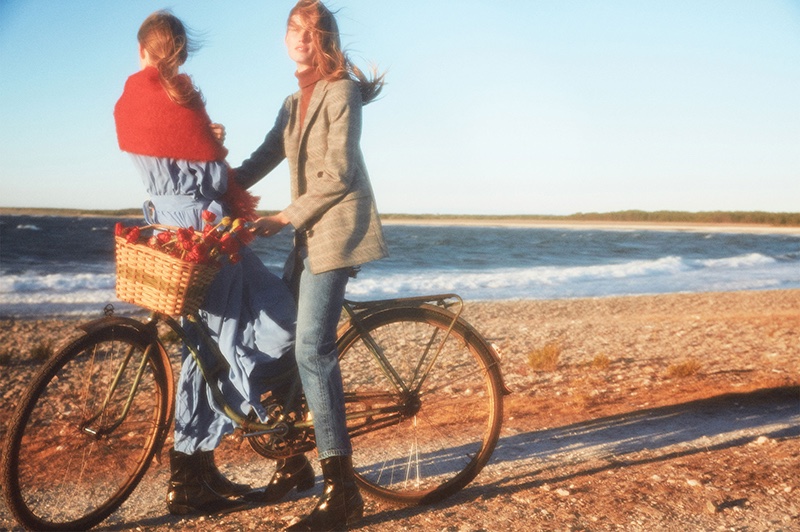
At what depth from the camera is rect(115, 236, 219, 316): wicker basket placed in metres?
2.50

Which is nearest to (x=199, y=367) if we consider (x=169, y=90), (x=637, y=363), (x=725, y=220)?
(x=169, y=90)

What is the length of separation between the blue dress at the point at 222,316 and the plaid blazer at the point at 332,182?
0.32 metres

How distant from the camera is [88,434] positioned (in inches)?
111

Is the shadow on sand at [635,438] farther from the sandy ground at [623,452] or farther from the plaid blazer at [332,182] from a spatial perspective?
the plaid blazer at [332,182]

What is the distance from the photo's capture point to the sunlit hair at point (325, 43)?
2.68 metres

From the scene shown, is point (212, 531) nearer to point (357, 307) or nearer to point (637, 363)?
point (357, 307)

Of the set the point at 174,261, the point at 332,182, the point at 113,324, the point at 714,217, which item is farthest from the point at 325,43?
the point at 714,217

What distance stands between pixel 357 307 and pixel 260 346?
1.45 ft

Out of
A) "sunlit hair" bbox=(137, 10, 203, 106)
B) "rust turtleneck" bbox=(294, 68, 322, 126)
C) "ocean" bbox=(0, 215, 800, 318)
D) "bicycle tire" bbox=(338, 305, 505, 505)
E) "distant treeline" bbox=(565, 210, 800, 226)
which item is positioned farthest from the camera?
"distant treeline" bbox=(565, 210, 800, 226)

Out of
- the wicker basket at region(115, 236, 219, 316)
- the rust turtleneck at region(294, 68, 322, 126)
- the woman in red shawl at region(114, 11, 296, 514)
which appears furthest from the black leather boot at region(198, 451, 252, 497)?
the rust turtleneck at region(294, 68, 322, 126)

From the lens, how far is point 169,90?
A: 2.65 meters

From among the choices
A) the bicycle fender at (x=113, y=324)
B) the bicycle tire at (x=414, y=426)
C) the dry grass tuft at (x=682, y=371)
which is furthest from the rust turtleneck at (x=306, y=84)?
the dry grass tuft at (x=682, y=371)

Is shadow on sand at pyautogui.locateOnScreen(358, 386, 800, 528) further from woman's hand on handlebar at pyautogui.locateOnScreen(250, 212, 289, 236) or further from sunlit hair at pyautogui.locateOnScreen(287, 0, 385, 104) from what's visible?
sunlit hair at pyautogui.locateOnScreen(287, 0, 385, 104)

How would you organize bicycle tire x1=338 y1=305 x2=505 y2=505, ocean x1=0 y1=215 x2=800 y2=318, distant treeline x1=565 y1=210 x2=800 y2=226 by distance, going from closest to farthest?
bicycle tire x1=338 y1=305 x2=505 y2=505
ocean x1=0 y1=215 x2=800 y2=318
distant treeline x1=565 y1=210 x2=800 y2=226
